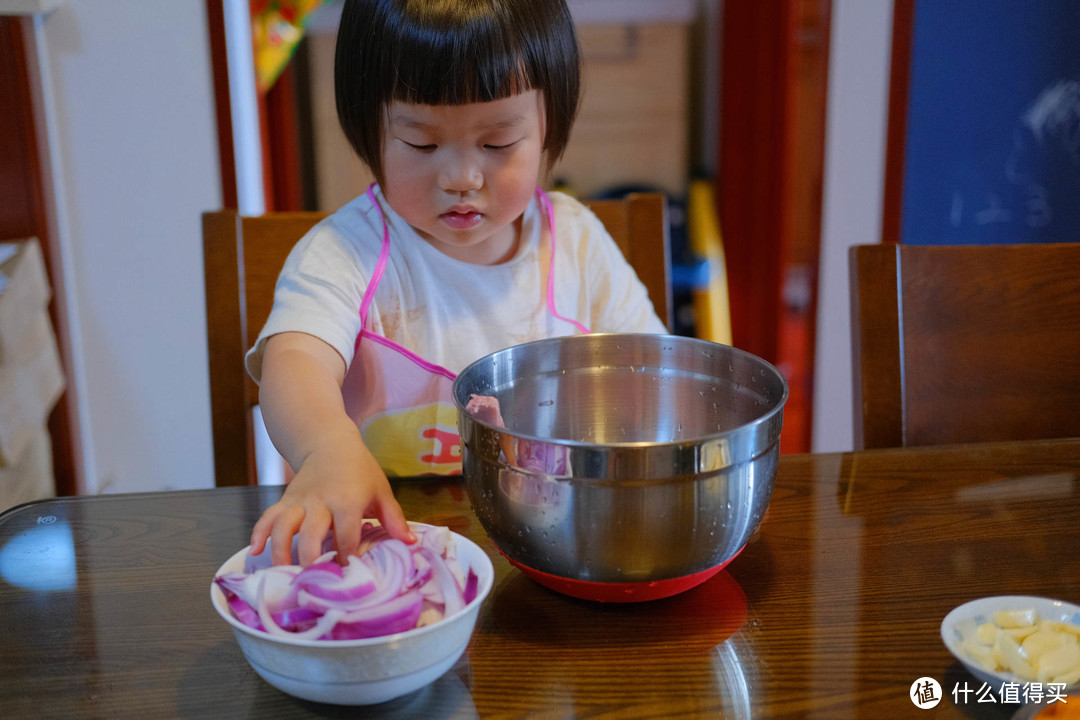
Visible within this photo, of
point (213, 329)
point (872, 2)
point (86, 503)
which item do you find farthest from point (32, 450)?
point (872, 2)

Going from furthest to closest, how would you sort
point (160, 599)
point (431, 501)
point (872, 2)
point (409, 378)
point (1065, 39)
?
1. point (872, 2)
2. point (1065, 39)
3. point (409, 378)
4. point (431, 501)
5. point (160, 599)

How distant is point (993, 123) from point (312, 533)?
1.70m

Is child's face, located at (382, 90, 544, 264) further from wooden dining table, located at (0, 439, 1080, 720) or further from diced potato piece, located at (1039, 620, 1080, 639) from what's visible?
diced potato piece, located at (1039, 620, 1080, 639)

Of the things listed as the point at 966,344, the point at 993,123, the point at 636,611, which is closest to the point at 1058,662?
the point at 636,611

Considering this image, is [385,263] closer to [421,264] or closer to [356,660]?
[421,264]

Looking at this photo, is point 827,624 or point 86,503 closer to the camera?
point 827,624

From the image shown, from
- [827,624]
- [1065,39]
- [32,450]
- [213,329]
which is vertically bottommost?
[32,450]

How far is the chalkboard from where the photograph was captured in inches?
64.9

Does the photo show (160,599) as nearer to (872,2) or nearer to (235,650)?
(235,650)

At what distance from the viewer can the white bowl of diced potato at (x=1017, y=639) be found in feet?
1.60

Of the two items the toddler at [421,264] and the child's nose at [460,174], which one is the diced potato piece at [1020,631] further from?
the child's nose at [460,174]

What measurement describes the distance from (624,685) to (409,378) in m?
0.51

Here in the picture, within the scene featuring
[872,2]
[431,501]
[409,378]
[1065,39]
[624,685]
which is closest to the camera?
[624,685]

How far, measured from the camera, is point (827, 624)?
1.89 feet
